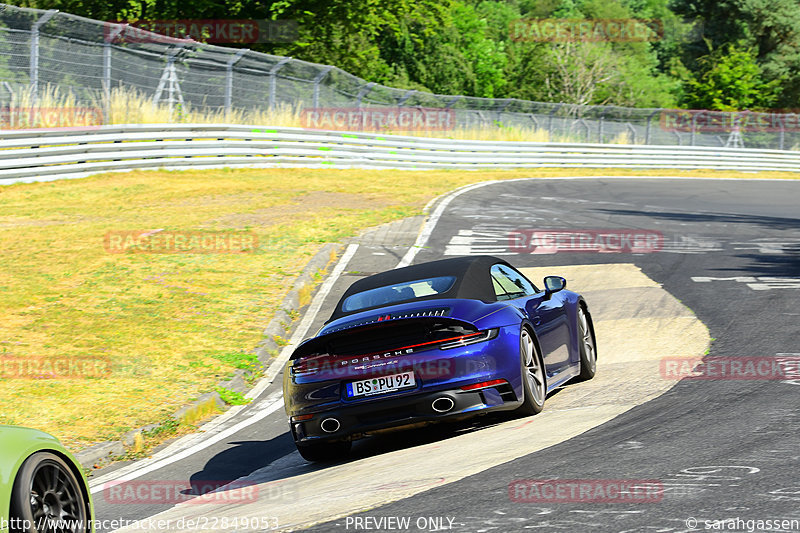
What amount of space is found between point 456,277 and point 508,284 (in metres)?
0.68

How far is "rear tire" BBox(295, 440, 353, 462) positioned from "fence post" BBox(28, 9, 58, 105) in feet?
63.0

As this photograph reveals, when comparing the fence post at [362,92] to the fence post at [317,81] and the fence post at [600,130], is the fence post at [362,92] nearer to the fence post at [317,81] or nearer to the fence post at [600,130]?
the fence post at [317,81]

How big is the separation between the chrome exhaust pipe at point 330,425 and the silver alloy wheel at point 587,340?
2.99 m

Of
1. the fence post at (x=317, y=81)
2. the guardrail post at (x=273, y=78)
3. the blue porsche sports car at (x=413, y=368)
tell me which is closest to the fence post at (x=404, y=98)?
the fence post at (x=317, y=81)

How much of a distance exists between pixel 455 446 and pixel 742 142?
138 feet

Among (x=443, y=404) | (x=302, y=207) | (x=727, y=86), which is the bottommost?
(x=302, y=207)

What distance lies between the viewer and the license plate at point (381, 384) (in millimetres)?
6961

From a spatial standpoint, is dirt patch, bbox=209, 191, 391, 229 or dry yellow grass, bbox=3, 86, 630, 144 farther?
dry yellow grass, bbox=3, 86, 630, 144

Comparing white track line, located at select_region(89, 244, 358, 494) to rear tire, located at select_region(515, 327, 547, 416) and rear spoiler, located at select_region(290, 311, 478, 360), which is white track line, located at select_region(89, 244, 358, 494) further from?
rear tire, located at select_region(515, 327, 547, 416)

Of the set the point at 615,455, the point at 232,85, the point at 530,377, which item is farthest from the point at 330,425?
the point at 232,85

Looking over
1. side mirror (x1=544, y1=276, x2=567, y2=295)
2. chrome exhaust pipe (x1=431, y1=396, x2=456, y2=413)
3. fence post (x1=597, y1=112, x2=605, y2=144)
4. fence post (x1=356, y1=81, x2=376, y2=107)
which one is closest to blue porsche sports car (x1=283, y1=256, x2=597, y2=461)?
chrome exhaust pipe (x1=431, y1=396, x2=456, y2=413)

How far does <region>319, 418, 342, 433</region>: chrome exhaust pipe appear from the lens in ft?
23.2

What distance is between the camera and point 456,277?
7992mm

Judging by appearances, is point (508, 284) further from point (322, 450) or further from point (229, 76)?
point (229, 76)
